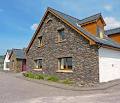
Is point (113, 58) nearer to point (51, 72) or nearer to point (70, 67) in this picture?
point (70, 67)

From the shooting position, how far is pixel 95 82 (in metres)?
18.0

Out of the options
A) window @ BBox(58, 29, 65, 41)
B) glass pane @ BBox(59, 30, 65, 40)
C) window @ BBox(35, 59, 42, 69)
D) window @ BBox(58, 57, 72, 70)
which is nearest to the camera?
window @ BBox(58, 57, 72, 70)

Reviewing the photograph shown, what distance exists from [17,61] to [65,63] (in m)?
22.2

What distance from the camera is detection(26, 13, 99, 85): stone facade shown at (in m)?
18.5

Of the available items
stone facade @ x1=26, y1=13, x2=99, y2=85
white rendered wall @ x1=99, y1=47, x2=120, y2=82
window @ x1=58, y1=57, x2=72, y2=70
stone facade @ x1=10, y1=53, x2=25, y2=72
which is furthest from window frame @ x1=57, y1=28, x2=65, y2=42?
stone facade @ x1=10, y1=53, x2=25, y2=72

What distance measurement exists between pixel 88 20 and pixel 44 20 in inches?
252

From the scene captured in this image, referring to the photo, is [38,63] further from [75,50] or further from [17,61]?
[17,61]

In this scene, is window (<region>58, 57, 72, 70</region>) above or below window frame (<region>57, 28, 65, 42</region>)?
below

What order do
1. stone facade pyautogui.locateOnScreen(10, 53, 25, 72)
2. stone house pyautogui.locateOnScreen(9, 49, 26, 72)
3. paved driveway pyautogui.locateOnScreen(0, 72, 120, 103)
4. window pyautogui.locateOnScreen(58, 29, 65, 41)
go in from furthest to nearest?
stone house pyautogui.locateOnScreen(9, 49, 26, 72) → stone facade pyautogui.locateOnScreen(10, 53, 25, 72) → window pyautogui.locateOnScreen(58, 29, 65, 41) → paved driveway pyautogui.locateOnScreen(0, 72, 120, 103)

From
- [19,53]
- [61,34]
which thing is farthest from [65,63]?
[19,53]

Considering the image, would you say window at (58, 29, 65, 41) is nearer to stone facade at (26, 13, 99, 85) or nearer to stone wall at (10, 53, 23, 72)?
stone facade at (26, 13, 99, 85)

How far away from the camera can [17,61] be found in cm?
4162

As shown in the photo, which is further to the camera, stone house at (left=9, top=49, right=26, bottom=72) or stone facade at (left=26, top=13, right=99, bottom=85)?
stone house at (left=9, top=49, right=26, bottom=72)

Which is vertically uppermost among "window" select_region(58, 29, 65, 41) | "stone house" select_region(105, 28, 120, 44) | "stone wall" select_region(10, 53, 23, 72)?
"stone house" select_region(105, 28, 120, 44)
